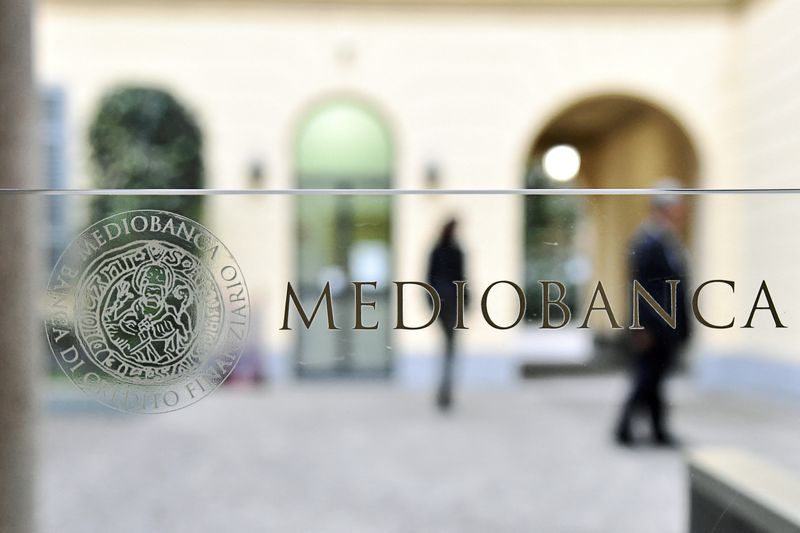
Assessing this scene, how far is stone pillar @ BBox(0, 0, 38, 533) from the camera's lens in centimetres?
221

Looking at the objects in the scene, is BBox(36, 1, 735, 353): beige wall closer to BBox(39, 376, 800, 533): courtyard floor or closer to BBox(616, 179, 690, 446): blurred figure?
BBox(39, 376, 800, 533): courtyard floor

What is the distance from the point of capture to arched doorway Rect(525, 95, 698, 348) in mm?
2141

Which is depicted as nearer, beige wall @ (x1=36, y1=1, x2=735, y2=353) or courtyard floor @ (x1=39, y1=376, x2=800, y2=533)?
courtyard floor @ (x1=39, y1=376, x2=800, y2=533)

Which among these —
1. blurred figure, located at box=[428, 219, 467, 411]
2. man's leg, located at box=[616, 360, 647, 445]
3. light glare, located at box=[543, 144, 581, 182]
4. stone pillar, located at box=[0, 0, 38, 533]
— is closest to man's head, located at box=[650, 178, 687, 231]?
blurred figure, located at box=[428, 219, 467, 411]

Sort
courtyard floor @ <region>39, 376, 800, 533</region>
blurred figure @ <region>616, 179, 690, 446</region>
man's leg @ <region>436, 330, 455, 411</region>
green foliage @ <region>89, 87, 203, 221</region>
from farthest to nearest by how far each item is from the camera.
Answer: green foliage @ <region>89, 87, 203, 221</region>
courtyard floor @ <region>39, 376, 800, 533</region>
man's leg @ <region>436, 330, 455, 411</region>
blurred figure @ <region>616, 179, 690, 446</region>

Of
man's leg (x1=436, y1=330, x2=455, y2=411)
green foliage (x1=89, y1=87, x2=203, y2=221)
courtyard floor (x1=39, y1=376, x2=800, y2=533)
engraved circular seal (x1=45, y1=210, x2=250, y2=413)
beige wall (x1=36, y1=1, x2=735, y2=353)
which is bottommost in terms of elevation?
courtyard floor (x1=39, y1=376, x2=800, y2=533)

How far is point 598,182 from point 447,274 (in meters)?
8.07

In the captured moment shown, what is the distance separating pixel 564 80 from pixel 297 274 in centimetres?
506

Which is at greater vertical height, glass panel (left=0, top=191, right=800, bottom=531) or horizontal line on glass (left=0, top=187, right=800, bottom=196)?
horizontal line on glass (left=0, top=187, right=800, bottom=196)

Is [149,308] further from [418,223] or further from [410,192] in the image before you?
[418,223]

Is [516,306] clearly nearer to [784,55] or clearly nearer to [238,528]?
[238,528]

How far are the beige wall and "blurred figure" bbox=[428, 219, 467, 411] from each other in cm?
424

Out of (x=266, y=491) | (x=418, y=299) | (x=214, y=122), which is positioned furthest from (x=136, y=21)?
(x=418, y=299)

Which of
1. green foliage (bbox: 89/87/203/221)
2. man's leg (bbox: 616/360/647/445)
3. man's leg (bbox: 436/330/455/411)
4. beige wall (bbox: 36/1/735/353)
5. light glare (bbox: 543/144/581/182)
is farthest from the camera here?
beige wall (bbox: 36/1/735/353)
